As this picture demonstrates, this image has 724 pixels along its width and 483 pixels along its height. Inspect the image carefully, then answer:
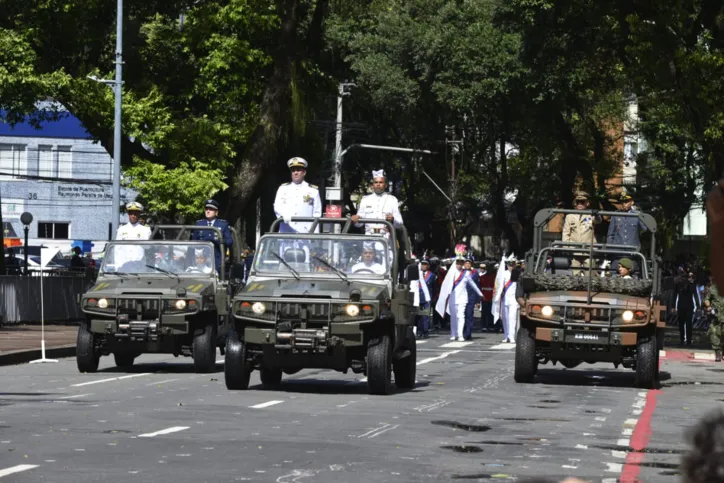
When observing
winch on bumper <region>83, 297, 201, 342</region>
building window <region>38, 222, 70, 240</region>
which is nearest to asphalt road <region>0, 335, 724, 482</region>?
winch on bumper <region>83, 297, 201, 342</region>

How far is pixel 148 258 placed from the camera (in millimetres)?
20297

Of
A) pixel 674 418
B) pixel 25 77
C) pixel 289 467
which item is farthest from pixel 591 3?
pixel 289 467

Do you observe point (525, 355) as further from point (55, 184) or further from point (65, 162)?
point (55, 184)

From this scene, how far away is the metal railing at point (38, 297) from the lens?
32.8 metres

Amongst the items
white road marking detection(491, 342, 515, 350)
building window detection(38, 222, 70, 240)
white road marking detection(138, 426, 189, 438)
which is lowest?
white road marking detection(491, 342, 515, 350)

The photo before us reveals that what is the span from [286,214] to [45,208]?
6939 centimetres

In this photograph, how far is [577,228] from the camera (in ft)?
68.8

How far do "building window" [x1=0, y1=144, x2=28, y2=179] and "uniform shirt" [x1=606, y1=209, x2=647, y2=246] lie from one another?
6609 cm

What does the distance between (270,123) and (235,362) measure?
19.3 m

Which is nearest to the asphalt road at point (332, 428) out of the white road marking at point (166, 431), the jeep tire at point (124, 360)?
the white road marking at point (166, 431)

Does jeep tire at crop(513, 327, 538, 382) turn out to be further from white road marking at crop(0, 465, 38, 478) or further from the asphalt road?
white road marking at crop(0, 465, 38, 478)

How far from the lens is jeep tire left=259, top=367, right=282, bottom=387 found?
17.3 meters

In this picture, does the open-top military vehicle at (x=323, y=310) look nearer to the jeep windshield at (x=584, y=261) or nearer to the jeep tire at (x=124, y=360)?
the jeep windshield at (x=584, y=261)

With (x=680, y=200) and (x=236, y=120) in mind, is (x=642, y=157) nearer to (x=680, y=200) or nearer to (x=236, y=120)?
(x=680, y=200)
